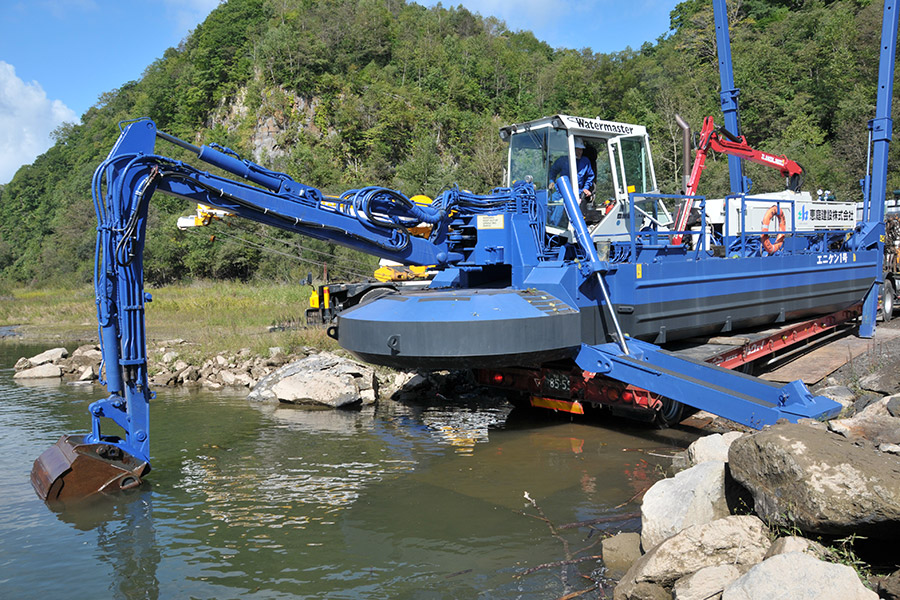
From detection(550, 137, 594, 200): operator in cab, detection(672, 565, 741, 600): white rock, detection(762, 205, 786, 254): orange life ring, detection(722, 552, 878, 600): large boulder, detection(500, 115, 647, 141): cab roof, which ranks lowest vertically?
detection(672, 565, 741, 600): white rock

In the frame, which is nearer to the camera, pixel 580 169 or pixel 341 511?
pixel 341 511

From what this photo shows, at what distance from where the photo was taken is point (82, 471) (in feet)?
21.6

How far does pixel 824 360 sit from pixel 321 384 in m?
8.13

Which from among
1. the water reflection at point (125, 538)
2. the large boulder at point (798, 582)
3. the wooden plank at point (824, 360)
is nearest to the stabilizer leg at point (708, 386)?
the large boulder at point (798, 582)

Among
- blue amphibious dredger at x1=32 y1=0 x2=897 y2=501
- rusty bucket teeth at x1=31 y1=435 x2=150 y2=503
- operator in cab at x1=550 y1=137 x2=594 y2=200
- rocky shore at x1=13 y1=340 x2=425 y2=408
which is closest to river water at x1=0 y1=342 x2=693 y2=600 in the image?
rusty bucket teeth at x1=31 y1=435 x2=150 y2=503

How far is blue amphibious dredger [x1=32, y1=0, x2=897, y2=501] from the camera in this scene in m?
6.70

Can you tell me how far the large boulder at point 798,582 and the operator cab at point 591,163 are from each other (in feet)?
18.2

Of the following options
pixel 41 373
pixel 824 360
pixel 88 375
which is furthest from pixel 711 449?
pixel 41 373

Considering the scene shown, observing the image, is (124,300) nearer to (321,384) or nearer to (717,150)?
(321,384)

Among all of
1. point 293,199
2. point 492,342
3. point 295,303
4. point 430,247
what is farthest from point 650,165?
point 295,303

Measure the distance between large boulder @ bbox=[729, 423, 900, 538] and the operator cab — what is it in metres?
4.59

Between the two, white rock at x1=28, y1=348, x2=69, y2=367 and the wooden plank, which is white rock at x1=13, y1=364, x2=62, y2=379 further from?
the wooden plank

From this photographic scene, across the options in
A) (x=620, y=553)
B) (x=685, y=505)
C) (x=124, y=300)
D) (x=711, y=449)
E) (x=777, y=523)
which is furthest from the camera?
(x=124, y=300)

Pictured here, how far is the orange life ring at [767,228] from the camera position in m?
11.0
